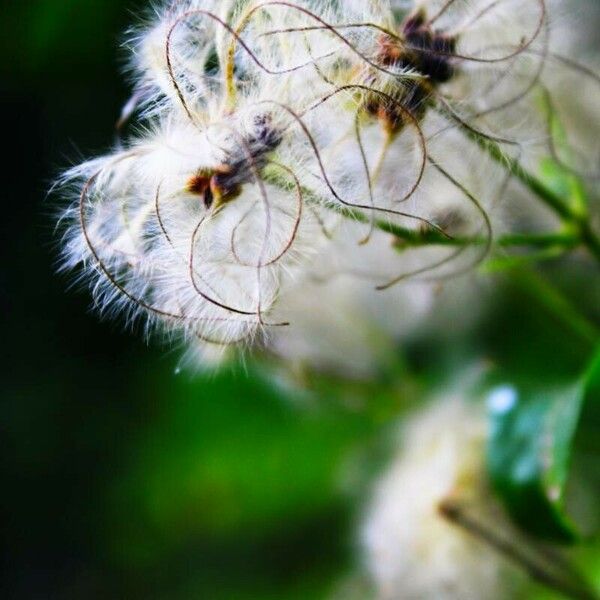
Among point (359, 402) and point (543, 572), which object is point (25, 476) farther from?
point (543, 572)

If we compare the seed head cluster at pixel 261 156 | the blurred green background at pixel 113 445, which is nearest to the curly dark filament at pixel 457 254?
the seed head cluster at pixel 261 156

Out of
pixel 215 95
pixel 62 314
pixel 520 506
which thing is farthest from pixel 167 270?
pixel 62 314

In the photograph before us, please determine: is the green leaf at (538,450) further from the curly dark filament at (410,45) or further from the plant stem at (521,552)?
the curly dark filament at (410,45)

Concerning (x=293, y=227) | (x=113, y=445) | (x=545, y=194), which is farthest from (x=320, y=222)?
(x=113, y=445)

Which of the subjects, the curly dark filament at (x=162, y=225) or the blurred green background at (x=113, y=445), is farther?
the blurred green background at (x=113, y=445)

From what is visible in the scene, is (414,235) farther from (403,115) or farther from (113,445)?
(113,445)

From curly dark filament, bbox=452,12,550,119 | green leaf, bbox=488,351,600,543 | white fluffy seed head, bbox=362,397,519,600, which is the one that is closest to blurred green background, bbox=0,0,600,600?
white fluffy seed head, bbox=362,397,519,600
